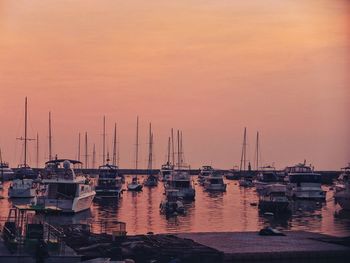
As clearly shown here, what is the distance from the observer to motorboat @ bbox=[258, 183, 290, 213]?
51.5 m

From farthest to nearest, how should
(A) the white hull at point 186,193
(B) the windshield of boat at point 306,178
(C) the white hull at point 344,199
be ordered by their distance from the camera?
1. (B) the windshield of boat at point 306,178
2. (A) the white hull at point 186,193
3. (C) the white hull at point 344,199

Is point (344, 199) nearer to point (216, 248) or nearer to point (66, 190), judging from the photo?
point (66, 190)

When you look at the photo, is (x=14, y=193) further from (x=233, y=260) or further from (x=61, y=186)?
(x=233, y=260)

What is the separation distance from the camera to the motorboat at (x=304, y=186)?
6698cm

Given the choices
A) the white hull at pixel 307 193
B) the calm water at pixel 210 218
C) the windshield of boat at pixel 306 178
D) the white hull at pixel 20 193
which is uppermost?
the windshield of boat at pixel 306 178

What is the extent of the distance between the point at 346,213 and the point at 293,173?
14.7 m

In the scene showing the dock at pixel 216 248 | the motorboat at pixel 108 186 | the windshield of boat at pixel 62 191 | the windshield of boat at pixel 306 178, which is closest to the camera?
the dock at pixel 216 248

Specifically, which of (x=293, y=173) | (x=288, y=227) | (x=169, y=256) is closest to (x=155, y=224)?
(x=288, y=227)

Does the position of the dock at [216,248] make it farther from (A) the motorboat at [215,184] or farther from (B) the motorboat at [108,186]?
(A) the motorboat at [215,184]

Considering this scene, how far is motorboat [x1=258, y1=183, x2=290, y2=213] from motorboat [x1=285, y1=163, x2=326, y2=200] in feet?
35.8

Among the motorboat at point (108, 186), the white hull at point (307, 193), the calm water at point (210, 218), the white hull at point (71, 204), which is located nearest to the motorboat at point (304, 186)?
the white hull at point (307, 193)

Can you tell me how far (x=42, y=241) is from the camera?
21.0m

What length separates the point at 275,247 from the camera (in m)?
24.9

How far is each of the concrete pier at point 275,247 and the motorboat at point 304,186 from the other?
126 feet
